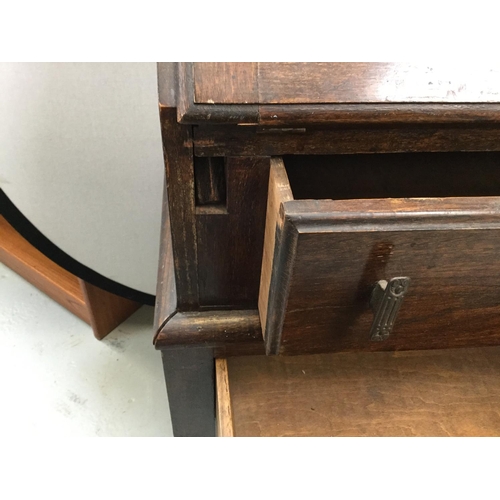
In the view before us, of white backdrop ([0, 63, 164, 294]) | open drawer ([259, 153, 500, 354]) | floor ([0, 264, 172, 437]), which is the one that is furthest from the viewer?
floor ([0, 264, 172, 437])

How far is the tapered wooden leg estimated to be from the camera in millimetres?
495

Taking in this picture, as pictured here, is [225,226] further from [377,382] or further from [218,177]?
[377,382]

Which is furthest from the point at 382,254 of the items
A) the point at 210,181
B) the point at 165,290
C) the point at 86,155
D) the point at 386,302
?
the point at 86,155

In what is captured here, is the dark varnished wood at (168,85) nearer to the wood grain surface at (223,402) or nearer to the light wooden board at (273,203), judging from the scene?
the light wooden board at (273,203)

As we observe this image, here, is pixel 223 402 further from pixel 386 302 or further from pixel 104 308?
pixel 104 308

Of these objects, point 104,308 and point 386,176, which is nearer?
point 386,176

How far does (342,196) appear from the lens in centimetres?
41

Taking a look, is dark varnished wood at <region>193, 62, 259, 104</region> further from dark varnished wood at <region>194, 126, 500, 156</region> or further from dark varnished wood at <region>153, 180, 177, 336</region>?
dark varnished wood at <region>153, 180, 177, 336</region>

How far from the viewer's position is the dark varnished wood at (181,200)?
318mm

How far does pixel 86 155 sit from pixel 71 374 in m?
0.44

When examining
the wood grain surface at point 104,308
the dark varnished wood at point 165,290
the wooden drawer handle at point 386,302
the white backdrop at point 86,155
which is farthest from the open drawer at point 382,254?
the wood grain surface at point 104,308

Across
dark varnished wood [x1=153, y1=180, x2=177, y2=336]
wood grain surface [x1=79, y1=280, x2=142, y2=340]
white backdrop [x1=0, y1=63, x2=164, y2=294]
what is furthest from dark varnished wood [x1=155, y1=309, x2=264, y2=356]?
wood grain surface [x1=79, y1=280, x2=142, y2=340]

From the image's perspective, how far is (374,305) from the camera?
1.09ft

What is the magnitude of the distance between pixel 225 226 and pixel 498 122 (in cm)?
21
